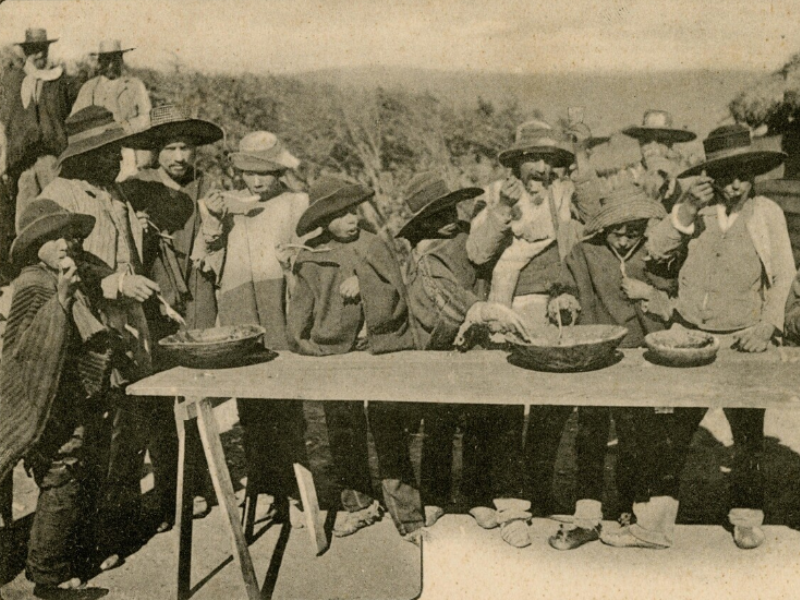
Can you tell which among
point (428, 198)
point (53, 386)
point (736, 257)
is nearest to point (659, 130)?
point (736, 257)

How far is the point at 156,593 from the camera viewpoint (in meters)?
4.14

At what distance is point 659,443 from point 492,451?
100 cm

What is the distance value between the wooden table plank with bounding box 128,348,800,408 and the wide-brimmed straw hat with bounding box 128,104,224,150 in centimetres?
162

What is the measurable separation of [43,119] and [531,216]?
12.4ft

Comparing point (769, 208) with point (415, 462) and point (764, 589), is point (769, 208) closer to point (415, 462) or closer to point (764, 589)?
point (764, 589)

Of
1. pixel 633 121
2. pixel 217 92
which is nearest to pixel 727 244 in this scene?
pixel 633 121

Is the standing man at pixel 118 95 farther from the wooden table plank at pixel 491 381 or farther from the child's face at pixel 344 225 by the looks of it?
the wooden table plank at pixel 491 381

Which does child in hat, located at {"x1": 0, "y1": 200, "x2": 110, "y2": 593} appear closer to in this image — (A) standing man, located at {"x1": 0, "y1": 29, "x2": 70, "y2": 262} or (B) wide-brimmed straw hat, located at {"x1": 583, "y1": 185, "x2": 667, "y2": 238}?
(A) standing man, located at {"x1": 0, "y1": 29, "x2": 70, "y2": 262}

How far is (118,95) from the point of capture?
18.3 feet

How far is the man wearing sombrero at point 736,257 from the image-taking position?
13.6 ft

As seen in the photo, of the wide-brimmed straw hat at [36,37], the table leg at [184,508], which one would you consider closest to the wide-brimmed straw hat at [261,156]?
the wide-brimmed straw hat at [36,37]

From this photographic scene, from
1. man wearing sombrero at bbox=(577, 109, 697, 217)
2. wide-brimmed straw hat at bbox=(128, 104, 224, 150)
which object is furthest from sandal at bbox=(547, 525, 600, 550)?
wide-brimmed straw hat at bbox=(128, 104, 224, 150)

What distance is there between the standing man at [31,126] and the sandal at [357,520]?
11.0 ft

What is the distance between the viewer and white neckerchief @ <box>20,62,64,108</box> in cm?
536
